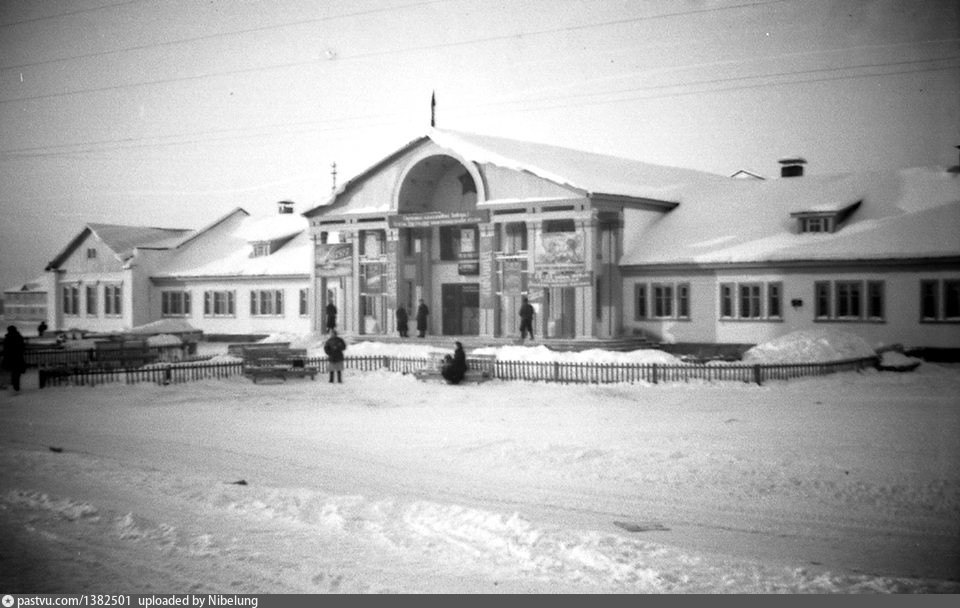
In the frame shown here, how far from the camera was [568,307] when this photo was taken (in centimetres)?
3719

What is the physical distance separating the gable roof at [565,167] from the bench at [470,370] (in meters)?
9.98

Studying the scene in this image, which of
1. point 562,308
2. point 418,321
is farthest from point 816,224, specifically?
point 418,321

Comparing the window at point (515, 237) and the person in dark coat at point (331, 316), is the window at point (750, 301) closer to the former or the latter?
the window at point (515, 237)

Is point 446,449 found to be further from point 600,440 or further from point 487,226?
point 487,226

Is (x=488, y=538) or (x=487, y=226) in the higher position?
(x=487, y=226)

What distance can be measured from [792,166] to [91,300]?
122 ft

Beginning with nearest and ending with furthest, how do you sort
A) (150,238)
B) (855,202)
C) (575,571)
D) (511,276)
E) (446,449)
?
(575,571), (446,449), (855,202), (511,276), (150,238)

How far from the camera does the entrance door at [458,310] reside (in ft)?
136

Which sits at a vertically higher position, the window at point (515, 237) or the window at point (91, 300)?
the window at point (515, 237)

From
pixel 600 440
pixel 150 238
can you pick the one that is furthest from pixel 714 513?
pixel 150 238

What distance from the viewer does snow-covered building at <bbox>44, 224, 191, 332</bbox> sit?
167 ft

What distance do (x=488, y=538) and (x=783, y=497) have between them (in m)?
4.36

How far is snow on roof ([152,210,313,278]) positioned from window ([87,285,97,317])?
389 cm

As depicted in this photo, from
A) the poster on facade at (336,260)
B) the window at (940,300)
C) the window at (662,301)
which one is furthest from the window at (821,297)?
the poster on facade at (336,260)
